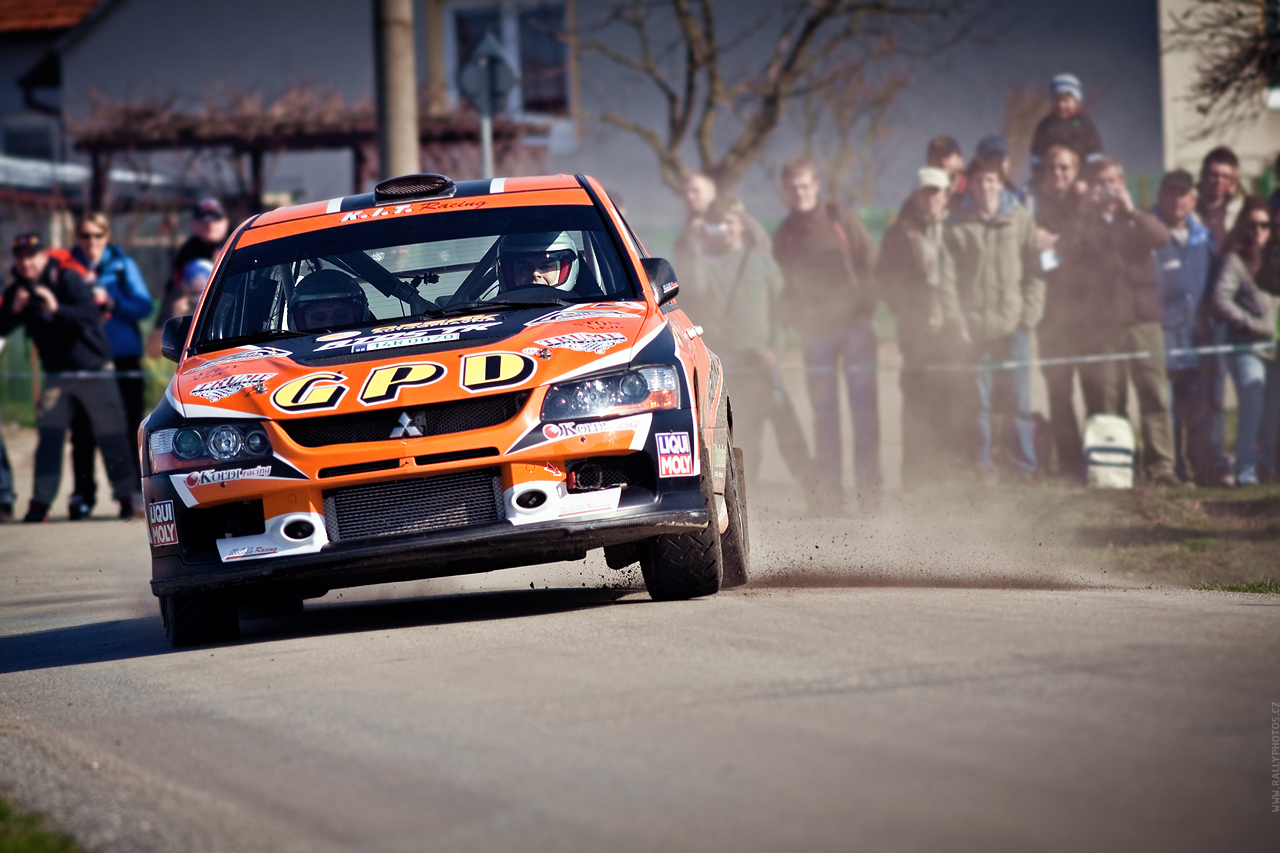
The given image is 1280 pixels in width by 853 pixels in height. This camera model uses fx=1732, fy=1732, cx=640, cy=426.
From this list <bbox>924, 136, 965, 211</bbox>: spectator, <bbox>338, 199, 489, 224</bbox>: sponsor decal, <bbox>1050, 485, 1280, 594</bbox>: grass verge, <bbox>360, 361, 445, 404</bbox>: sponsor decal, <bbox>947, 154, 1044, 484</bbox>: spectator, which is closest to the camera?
<bbox>360, 361, 445, 404</bbox>: sponsor decal

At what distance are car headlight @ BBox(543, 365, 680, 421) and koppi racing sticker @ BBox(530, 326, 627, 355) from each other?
129mm

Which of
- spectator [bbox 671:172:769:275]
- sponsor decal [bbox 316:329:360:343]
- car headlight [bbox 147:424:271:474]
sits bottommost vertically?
car headlight [bbox 147:424:271:474]

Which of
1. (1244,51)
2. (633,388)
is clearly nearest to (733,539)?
(633,388)

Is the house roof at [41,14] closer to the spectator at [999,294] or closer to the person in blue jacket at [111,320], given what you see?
the person in blue jacket at [111,320]

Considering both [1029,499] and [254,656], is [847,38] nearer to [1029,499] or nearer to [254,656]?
[1029,499]

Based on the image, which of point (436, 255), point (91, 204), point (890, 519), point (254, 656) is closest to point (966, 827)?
point (254, 656)

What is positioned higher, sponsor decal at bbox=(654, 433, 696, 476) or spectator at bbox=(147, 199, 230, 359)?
spectator at bbox=(147, 199, 230, 359)

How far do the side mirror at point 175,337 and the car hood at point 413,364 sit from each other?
1.83ft

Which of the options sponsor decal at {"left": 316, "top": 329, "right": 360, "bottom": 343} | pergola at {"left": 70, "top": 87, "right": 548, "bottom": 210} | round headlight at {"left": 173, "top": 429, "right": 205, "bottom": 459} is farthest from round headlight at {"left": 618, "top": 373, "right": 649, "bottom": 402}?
pergola at {"left": 70, "top": 87, "right": 548, "bottom": 210}

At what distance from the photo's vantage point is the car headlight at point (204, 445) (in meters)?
6.42

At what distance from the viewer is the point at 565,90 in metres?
29.9

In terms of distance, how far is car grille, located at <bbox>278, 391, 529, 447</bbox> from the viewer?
6332 mm

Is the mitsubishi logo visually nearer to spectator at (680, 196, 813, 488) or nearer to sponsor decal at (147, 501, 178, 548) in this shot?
sponsor decal at (147, 501, 178, 548)

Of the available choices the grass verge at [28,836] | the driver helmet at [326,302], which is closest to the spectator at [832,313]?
the driver helmet at [326,302]
